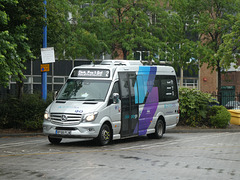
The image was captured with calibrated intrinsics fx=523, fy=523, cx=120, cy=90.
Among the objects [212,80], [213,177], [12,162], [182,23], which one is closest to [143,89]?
[12,162]

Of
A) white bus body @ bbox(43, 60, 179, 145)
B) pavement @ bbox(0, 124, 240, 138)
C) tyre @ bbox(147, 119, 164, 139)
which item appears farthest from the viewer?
pavement @ bbox(0, 124, 240, 138)

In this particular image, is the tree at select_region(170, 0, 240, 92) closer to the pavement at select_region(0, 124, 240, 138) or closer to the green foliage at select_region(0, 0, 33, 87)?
the pavement at select_region(0, 124, 240, 138)

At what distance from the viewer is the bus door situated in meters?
16.3

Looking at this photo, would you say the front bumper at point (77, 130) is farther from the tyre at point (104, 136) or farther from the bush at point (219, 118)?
the bush at point (219, 118)

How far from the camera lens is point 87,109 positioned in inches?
587

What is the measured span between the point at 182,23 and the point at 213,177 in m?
28.5

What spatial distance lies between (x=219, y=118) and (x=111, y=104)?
31.5 ft

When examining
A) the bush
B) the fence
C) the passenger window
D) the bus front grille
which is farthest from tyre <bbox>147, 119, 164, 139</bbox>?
the fence

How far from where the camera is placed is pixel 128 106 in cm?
1659

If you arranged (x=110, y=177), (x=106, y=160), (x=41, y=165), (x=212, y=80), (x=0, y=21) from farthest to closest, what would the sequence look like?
(x=212, y=80) → (x=0, y=21) → (x=106, y=160) → (x=41, y=165) → (x=110, y=177)

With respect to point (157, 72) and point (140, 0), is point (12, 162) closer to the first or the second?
point (157, 72)

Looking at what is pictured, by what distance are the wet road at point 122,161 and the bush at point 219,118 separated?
7136 millimetres

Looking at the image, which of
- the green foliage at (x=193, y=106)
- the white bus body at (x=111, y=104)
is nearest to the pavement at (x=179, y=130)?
the green foliage at (x=193, y=106)

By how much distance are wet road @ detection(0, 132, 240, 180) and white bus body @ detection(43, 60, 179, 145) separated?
1.66ft
